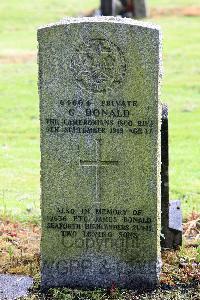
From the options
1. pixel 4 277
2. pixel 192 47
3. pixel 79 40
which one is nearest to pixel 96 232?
pixel 4 277

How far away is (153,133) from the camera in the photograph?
25.1ft

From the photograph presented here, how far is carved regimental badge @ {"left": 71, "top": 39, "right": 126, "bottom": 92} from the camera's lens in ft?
24.5

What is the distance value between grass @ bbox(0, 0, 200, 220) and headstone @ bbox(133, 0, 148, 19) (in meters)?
0.74

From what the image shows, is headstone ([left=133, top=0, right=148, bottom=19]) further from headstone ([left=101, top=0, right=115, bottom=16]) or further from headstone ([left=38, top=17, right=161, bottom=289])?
headstone ([left=38, top=17, right=161, bottom=289])

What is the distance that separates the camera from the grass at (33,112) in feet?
39.6

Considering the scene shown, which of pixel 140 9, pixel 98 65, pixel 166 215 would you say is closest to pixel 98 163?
pixel 98 65

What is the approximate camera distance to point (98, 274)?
8.01 m

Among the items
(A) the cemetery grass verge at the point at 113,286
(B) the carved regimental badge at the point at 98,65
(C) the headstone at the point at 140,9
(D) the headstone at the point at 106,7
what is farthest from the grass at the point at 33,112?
(B) the carved regimental badge at the point at 98,65

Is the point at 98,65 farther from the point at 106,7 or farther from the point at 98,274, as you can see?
the point at 106,7

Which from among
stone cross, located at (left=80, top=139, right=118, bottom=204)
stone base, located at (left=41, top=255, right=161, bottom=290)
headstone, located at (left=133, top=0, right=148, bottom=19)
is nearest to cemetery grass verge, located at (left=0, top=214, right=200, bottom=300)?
stone base, located at (left=41, top=255, right=161, bottom=290)

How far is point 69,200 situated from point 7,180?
16.9 ft

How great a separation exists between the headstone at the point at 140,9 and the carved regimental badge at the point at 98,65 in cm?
2936

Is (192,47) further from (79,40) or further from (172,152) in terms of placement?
(79,40)

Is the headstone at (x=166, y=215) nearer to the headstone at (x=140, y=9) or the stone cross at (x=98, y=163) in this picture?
the stone cross at (x=98, y=163)
